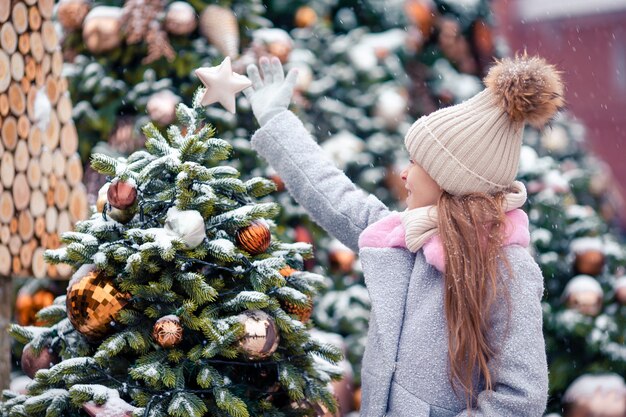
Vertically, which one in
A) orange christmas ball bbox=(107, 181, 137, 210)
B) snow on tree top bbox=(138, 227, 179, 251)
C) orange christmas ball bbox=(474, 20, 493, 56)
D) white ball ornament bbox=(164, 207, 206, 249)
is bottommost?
orange christmas ball bbox=(474, 20, 493, 56)

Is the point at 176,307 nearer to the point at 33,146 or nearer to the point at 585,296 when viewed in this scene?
the point at 33,146

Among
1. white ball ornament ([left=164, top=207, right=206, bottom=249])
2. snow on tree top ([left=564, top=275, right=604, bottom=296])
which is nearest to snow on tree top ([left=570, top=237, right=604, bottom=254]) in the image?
snow on tree top ([left=564, top=275, right=604, bottom=296])

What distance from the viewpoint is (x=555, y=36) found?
12.8 metres

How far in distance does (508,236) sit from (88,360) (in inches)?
39.4

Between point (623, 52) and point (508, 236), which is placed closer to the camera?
point (508, 236)

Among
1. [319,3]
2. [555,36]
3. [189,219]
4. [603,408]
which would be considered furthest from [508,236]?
[555,36]

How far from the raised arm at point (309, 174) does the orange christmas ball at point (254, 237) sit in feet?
0.82

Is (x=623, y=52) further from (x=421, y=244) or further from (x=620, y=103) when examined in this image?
(x=421, y=244)

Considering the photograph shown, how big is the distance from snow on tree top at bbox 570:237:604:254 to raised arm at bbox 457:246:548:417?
222 cm

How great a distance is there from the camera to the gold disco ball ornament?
6.32 feet

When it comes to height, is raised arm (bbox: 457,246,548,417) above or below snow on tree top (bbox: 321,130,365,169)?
above

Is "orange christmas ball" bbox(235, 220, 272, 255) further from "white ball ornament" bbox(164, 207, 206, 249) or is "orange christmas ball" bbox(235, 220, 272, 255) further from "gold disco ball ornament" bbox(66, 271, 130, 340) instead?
"gold disco ball ornament" bbox(66, 271, 130, 340)

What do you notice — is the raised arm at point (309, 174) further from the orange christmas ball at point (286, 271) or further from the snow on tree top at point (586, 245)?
the snow on tree top at point (586, 245)

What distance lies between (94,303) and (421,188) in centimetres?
81
